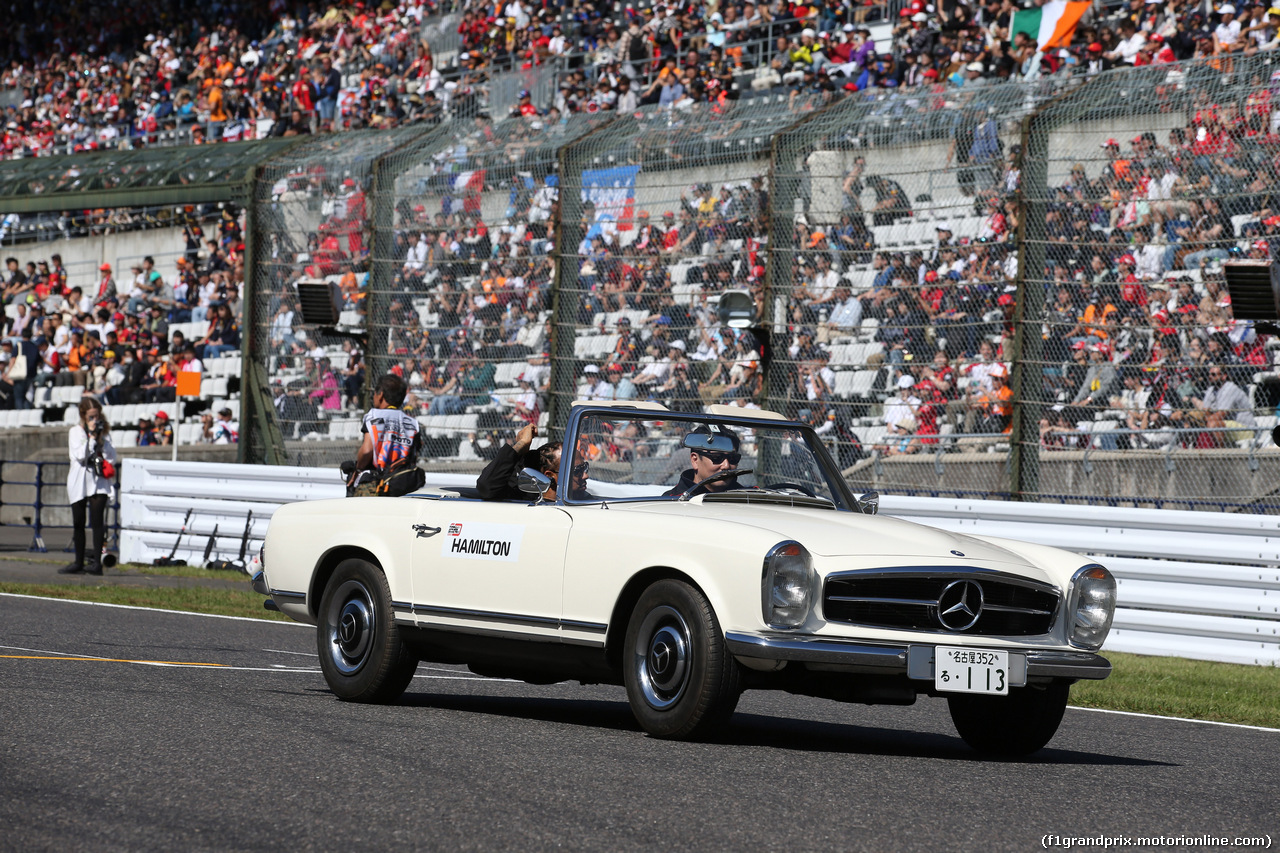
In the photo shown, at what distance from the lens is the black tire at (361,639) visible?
7.57m

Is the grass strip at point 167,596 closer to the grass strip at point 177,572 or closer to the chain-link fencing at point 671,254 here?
the grass strip at point 177,572

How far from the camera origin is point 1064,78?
13.5m

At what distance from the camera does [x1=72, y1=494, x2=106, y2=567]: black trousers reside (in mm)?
16031

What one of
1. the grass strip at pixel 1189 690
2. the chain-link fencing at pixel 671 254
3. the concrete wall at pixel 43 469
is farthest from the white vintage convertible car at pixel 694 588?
the concrete wall at pixel 43 469

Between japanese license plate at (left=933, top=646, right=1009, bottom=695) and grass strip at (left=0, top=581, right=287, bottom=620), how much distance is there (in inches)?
313

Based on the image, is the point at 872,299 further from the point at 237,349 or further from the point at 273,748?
the point at 237,349

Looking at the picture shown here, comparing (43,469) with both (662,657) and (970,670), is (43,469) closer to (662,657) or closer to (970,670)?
(662,657)

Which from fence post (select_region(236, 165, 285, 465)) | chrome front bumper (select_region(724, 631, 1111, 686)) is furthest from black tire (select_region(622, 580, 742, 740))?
fence post (select_region(236, 165, 285, 465))

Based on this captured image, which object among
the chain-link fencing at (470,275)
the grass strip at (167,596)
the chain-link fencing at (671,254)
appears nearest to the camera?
the grass strip at (167,596)

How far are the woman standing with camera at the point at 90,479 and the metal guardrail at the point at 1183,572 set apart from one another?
8568 mm

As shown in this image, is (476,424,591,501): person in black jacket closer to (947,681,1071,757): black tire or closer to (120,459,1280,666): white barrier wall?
(947,681,1071,757): black tire

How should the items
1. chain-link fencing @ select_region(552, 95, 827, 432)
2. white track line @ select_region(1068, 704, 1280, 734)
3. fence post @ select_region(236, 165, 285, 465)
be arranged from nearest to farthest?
white track line @ select_region(1068, 704, 1280, 734) < chain-link fencing @ select_region(552, 95, 827, 432) < fence post @ select_region(236, 165, 285, 465)

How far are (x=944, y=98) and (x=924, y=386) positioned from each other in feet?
7.87

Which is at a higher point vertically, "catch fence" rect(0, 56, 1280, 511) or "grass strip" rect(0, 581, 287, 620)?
"catch fence" rect(0, 56, 1280, 511)
